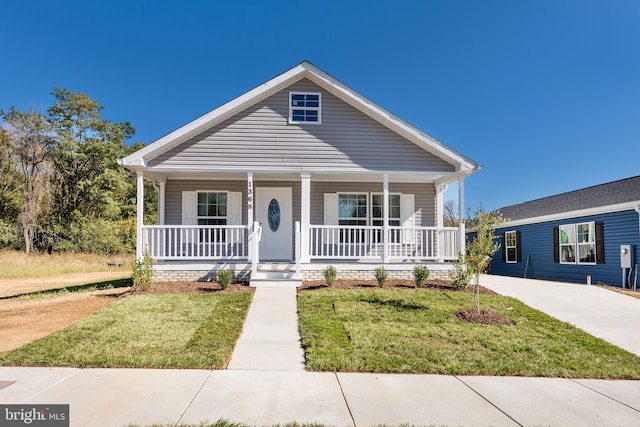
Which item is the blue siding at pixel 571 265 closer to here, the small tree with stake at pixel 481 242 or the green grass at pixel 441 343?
the green grass at pixel 441 343

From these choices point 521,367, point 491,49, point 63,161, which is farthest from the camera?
point 63,161

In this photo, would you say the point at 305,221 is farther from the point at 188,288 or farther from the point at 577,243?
the point at 577,243

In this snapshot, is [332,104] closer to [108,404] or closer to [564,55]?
[108,404]

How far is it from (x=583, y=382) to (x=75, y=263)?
79.3ft

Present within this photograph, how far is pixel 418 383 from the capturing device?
Result: 4.32 metres

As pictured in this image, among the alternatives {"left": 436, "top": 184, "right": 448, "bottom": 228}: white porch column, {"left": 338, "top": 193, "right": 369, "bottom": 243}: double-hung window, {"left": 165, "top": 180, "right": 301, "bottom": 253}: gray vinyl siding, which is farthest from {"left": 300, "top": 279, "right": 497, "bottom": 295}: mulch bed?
{"left": 436, "top": 184, "right": 448, "bottom": 228}: white porch column

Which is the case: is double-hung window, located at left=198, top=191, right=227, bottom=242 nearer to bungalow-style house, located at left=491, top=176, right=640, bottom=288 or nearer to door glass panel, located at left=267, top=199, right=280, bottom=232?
door glass panel, located at left=267, top=199, right=280, bottom=232

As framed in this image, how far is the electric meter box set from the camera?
12.3m

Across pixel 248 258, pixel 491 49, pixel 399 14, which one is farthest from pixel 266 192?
pixel 491 49

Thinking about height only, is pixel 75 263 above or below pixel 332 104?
below

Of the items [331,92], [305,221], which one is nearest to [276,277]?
[305,221]

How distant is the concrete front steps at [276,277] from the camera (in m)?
9.89

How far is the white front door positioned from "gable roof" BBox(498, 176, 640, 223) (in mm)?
11031

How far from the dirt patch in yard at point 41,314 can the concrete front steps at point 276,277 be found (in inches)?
135
